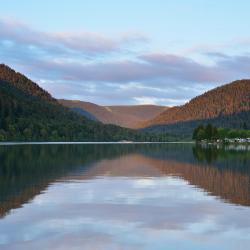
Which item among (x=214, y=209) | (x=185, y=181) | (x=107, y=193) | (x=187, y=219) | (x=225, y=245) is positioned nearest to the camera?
(x=225, y=245)

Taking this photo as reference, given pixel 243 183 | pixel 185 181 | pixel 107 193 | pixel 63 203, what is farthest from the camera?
pixel 185 181

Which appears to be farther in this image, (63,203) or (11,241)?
(63,203)

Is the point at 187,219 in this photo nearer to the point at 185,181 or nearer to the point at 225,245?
the point at 225,245

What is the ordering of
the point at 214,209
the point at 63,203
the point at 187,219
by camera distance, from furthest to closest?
the point at 63,203 < the point at 214,209 < the point at 187,219

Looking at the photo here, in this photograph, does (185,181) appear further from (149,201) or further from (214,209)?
(214,209)

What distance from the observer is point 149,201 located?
130 ft

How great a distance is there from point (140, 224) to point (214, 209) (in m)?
7.34

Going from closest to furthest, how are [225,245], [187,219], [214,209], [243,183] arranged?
[225,245]
[187,219]
[214,209]
[243,183]

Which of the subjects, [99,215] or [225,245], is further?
[99,215]

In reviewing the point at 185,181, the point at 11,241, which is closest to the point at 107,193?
the point at 185,181

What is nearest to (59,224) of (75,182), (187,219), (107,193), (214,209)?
(187,219)

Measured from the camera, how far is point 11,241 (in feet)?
82.3

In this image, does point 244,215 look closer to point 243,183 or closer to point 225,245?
point 225,245

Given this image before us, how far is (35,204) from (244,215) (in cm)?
1379
